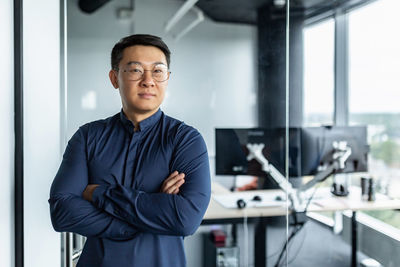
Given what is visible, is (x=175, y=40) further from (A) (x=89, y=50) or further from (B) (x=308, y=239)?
(B) (x=308, y=239)

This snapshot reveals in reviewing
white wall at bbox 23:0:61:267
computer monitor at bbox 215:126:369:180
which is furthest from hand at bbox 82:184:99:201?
computer monitor at bbox 215:126:369:180

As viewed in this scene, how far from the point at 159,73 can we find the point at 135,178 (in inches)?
18.4

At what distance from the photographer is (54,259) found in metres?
2.23

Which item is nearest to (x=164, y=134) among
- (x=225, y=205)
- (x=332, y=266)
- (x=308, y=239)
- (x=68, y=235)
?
(x=225, y=205)

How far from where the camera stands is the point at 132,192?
1532mm

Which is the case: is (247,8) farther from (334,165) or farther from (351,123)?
(334,165)

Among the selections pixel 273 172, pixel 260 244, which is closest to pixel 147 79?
pixel 273 172

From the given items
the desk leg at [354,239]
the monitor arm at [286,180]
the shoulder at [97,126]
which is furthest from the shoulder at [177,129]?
the desk leg at [354,239]

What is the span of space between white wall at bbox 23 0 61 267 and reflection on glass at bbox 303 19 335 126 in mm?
1416

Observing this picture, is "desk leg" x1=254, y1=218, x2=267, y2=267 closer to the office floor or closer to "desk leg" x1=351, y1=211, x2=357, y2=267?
the office floor

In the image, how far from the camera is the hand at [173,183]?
62.2 inches

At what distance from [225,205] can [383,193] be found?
2.89 feet

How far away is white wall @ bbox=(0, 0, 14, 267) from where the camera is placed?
209cm

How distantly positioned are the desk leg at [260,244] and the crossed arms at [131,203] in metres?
0.99
